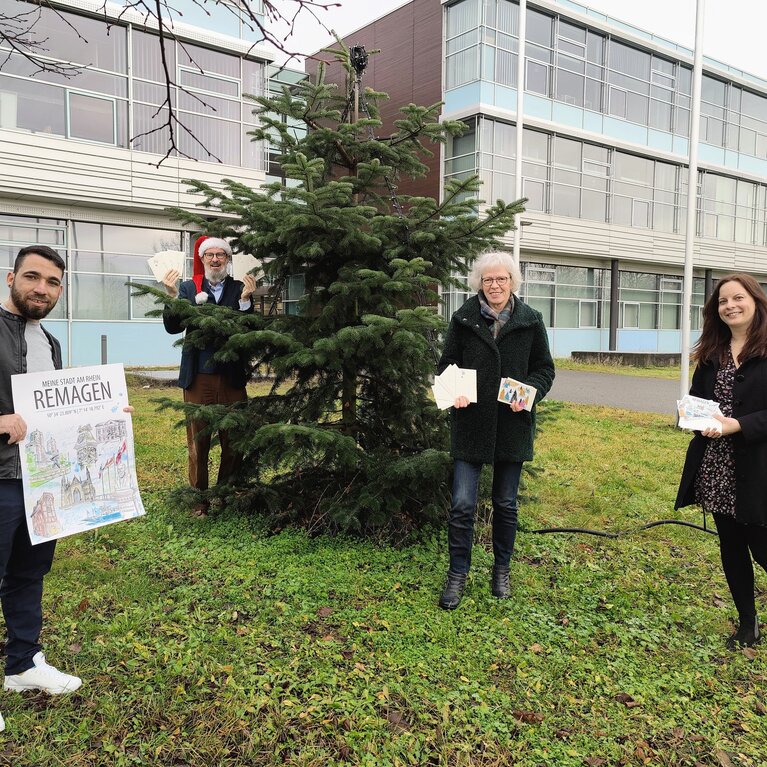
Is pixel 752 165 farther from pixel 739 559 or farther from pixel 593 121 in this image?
pixel 739 559

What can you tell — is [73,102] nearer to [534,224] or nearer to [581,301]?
[534,224]

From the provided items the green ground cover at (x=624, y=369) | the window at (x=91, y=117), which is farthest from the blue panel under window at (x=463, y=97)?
the window at (x=91, y=117)

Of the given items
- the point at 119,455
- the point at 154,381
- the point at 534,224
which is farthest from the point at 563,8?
the point at 119,455

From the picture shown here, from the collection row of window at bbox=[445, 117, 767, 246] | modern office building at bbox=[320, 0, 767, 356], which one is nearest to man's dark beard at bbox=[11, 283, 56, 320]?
row of window at bbox=[445, 117, 767, 246]

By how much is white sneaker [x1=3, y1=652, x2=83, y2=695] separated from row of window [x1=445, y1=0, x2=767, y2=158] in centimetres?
2318

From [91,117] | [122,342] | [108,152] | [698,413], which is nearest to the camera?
[698,413]

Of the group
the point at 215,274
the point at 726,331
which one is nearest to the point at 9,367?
the point at 215,274

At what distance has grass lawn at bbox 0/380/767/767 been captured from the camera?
2695mm

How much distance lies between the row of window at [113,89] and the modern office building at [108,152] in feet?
0.09

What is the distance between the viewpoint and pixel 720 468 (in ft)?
11.4

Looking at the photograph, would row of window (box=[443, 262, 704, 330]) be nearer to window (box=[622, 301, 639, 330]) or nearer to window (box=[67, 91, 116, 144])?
window (box=[622, 301, 639, 330])

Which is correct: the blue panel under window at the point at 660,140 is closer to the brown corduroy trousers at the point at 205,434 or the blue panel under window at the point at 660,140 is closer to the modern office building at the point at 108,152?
the modern office building at the point at 108,152

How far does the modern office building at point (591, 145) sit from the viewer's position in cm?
2323

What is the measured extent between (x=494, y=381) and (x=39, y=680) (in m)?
2.68
